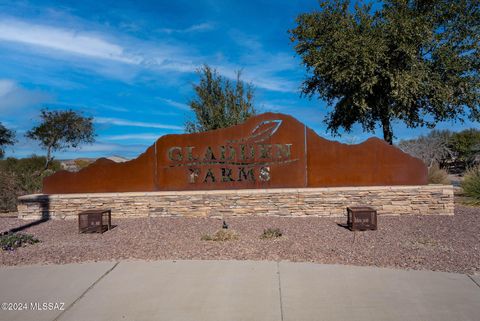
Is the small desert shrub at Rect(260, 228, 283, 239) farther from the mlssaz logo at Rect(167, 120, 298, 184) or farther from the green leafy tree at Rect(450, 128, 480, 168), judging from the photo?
the green leafy tree at Rect(450, 128, 480, 168)

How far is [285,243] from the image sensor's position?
7.48m

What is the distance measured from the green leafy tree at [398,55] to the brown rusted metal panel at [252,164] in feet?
10.7

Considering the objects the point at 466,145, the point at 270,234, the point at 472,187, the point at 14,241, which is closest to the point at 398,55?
the point at 472,187

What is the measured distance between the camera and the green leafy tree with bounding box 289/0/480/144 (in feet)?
44.4

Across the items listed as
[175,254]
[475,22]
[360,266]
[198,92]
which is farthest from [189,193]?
[475,22]

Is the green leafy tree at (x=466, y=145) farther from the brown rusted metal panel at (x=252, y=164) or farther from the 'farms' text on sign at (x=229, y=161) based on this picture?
the 'farms' text on sign at (x=229, y=161)

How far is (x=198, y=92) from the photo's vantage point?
18.0 m

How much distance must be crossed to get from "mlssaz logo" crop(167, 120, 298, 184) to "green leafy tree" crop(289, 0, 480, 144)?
387 cm

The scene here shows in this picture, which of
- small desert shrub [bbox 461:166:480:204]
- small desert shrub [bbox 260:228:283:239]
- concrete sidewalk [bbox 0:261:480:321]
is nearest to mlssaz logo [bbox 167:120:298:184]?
small desert shrub [bbox 260:228:283:239]

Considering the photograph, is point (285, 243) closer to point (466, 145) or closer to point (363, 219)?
point (363, 219)

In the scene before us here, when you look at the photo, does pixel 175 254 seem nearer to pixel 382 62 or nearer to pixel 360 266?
pixel 360 266

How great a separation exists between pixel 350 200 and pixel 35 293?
25.4 feet

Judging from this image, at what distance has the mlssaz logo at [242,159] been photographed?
11.5 meters

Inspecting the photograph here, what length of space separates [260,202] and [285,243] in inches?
133
